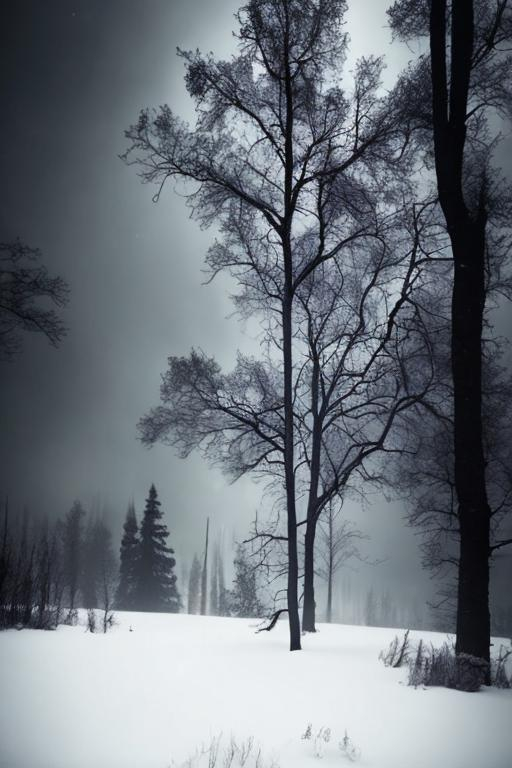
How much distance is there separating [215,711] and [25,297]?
10.1 meters

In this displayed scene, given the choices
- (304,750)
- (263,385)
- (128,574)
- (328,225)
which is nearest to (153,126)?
(328,225)

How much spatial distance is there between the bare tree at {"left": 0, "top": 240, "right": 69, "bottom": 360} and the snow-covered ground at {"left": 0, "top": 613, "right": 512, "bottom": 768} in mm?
7589

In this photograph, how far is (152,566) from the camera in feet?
101

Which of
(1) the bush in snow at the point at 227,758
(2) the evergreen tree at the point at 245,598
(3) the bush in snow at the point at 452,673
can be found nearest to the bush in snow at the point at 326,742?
(1) the bush in snow at the point at 227,758

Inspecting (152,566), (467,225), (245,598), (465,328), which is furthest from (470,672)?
(152,566)

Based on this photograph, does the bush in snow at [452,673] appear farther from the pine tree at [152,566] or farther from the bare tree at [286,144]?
the pine tree at [152,566]

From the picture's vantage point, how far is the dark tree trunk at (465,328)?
4.66 metres

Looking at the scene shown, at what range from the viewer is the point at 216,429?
8.60 m

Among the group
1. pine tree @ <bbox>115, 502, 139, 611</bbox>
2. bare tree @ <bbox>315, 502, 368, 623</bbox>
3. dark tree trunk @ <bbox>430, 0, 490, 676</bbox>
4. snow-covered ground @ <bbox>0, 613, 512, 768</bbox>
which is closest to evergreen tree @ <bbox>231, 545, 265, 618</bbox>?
bare tree @ <bbox>315, 502, 368, 623</bbox>

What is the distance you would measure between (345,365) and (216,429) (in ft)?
12.0

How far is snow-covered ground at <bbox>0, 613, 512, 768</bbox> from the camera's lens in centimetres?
238

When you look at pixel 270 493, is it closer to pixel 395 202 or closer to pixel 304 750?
pixel 395 202

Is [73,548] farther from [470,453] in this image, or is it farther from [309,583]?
[470,453]

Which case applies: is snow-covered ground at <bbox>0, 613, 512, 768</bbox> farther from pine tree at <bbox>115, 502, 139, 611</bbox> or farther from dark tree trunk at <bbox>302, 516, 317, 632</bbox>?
pine tree at <bbox>115, 502, 139, 611</bbox>
